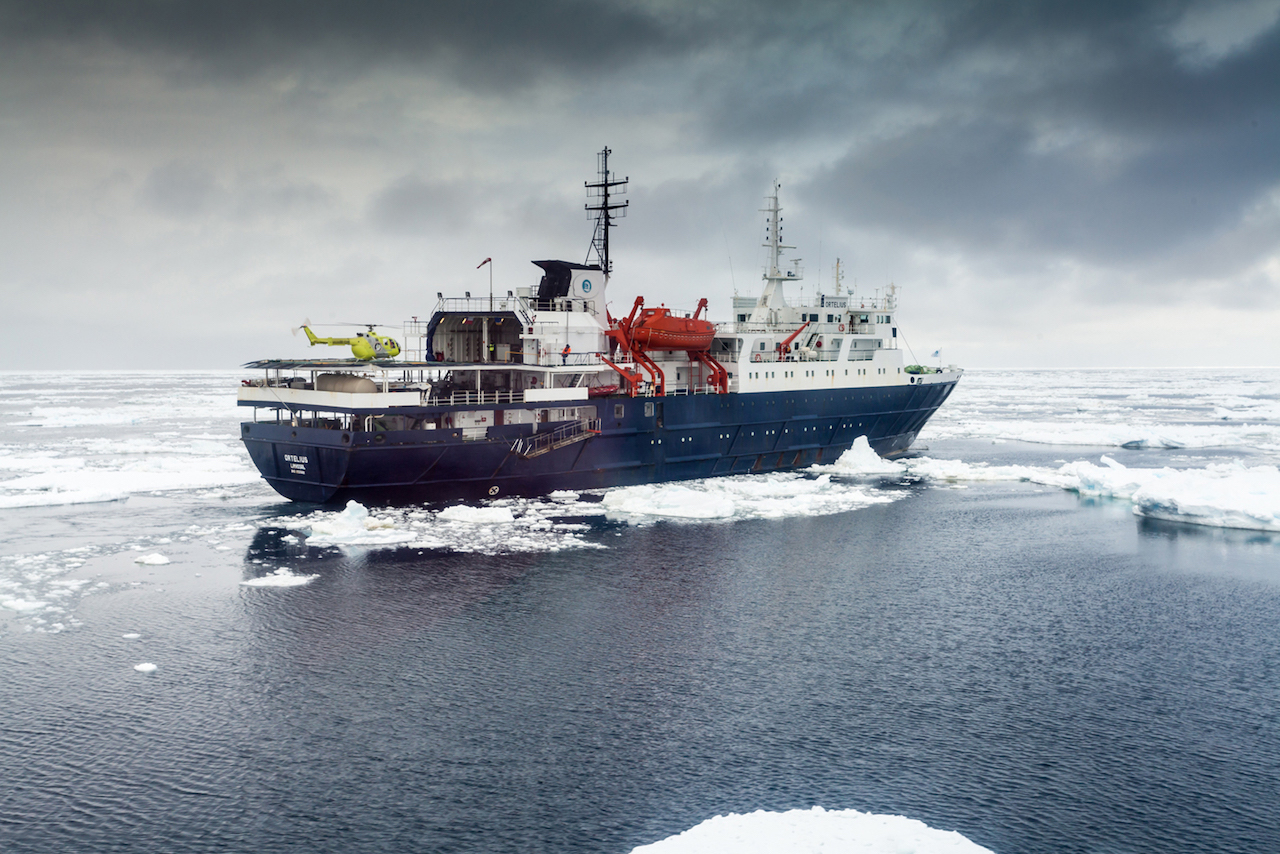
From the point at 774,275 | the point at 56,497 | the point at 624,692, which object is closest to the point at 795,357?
the point at 774,275

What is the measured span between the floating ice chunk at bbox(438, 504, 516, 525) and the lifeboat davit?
33.4 ft

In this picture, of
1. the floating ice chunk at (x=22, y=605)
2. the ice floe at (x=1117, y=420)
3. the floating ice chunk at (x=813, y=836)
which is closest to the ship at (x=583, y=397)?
the floating ice chunk at (x=22, y=605)

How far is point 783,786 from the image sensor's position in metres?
13.8

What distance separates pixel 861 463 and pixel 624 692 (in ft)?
91.9

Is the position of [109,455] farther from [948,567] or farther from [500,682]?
→ [948,567]

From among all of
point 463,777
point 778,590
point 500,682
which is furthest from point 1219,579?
point 463,777

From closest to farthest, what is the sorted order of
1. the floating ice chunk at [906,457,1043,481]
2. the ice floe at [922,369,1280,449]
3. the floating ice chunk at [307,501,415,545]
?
the floating ice chunk at [307,501,415,545] → the floating ice chunk at [906,457,1043,481] → the ice floe at [922,369,1280,449]

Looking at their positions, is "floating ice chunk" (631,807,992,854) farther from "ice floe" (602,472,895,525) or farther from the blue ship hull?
the blue ship hull

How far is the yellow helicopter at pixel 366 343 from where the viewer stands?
32.3 m

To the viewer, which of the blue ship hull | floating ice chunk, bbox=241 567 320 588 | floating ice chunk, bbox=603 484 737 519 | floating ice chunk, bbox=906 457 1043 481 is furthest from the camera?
floating ice chunk, bbox=906 457 1043 481

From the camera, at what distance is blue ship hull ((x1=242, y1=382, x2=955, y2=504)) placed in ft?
102

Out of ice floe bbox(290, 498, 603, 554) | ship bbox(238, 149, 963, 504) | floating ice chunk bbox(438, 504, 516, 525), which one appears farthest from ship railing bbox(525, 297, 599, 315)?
floating ice chunk bbox(438, 504, 516, 525)

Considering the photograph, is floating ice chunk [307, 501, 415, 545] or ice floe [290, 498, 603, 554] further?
floating ice chunk [307, 501, 415, 545]

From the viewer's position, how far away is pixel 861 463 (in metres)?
42.9
